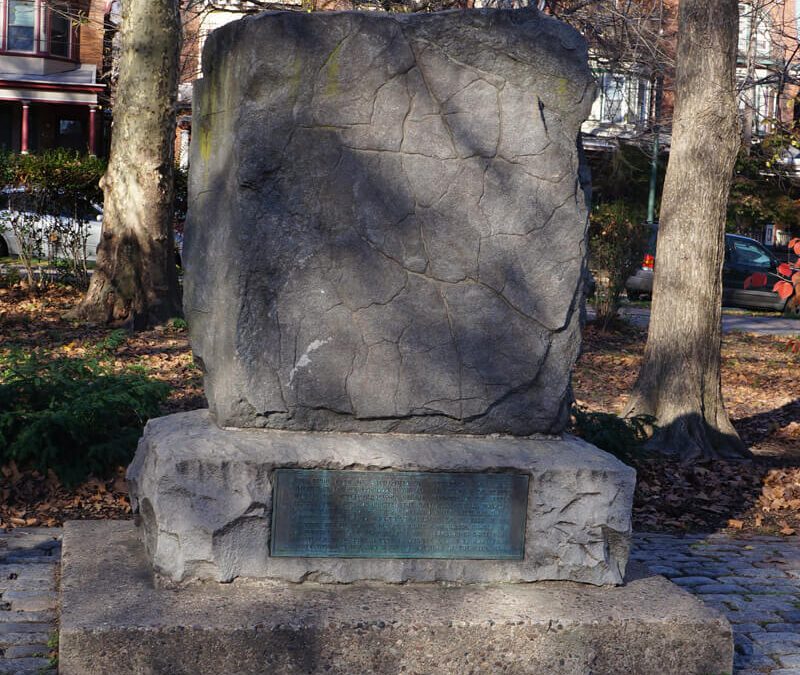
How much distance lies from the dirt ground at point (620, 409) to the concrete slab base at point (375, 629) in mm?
2150

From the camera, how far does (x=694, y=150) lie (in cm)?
746

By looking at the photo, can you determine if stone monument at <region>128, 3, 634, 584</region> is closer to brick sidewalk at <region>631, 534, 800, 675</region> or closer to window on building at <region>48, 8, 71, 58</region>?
brick sidewalk at <region>631, 534, 800, 675</region>

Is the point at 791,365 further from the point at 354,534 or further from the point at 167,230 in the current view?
the point at 354,534

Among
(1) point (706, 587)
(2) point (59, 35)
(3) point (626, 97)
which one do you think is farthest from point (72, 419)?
(2) point (59, 35)

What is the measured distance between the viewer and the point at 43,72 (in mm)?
28641

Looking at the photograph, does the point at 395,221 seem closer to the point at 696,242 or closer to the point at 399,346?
the point at 399,346

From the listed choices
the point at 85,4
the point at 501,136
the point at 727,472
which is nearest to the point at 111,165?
the point at 727,472

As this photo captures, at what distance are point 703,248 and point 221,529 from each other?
16.6ft

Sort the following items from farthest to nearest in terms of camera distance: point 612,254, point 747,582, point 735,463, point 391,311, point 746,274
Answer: point 746,274 < point 612,254 < point 735,463 < point 747,582 < point 391,311

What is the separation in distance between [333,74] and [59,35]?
28.2 meters

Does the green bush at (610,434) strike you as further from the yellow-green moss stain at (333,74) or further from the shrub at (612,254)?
the shrub at (612,254)

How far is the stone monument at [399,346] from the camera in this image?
3564 millimetres

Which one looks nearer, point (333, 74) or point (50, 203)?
point (333, 74)

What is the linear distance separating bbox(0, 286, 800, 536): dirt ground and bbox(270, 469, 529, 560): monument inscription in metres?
2.32
